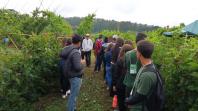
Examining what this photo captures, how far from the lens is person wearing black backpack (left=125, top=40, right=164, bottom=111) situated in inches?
235

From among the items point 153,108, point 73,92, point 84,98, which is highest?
point 153,108

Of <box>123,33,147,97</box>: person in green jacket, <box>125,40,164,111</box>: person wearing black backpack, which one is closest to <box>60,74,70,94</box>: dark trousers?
<box>123,33,147,97</box>: person in green jacket

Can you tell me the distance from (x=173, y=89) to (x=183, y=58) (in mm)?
617

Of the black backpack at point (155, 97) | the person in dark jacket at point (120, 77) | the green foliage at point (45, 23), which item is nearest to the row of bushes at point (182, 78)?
the black backpack at point (155, 97)

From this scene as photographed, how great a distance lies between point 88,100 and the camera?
12.8 metres

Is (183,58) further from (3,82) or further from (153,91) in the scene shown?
(3,82)

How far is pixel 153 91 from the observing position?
602 cm

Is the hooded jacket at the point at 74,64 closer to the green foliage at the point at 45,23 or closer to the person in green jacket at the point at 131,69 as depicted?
the person in green jacket at the point at 131,69

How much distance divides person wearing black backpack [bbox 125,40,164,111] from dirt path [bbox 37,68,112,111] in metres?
5.62

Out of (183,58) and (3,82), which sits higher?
(183,58)

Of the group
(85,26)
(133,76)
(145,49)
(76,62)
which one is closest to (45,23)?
(85,26)

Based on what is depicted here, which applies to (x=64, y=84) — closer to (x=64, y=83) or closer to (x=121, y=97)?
(x=64, y=83)

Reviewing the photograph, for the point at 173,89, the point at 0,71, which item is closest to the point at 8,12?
the point at 0,71

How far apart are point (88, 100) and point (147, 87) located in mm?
6965
